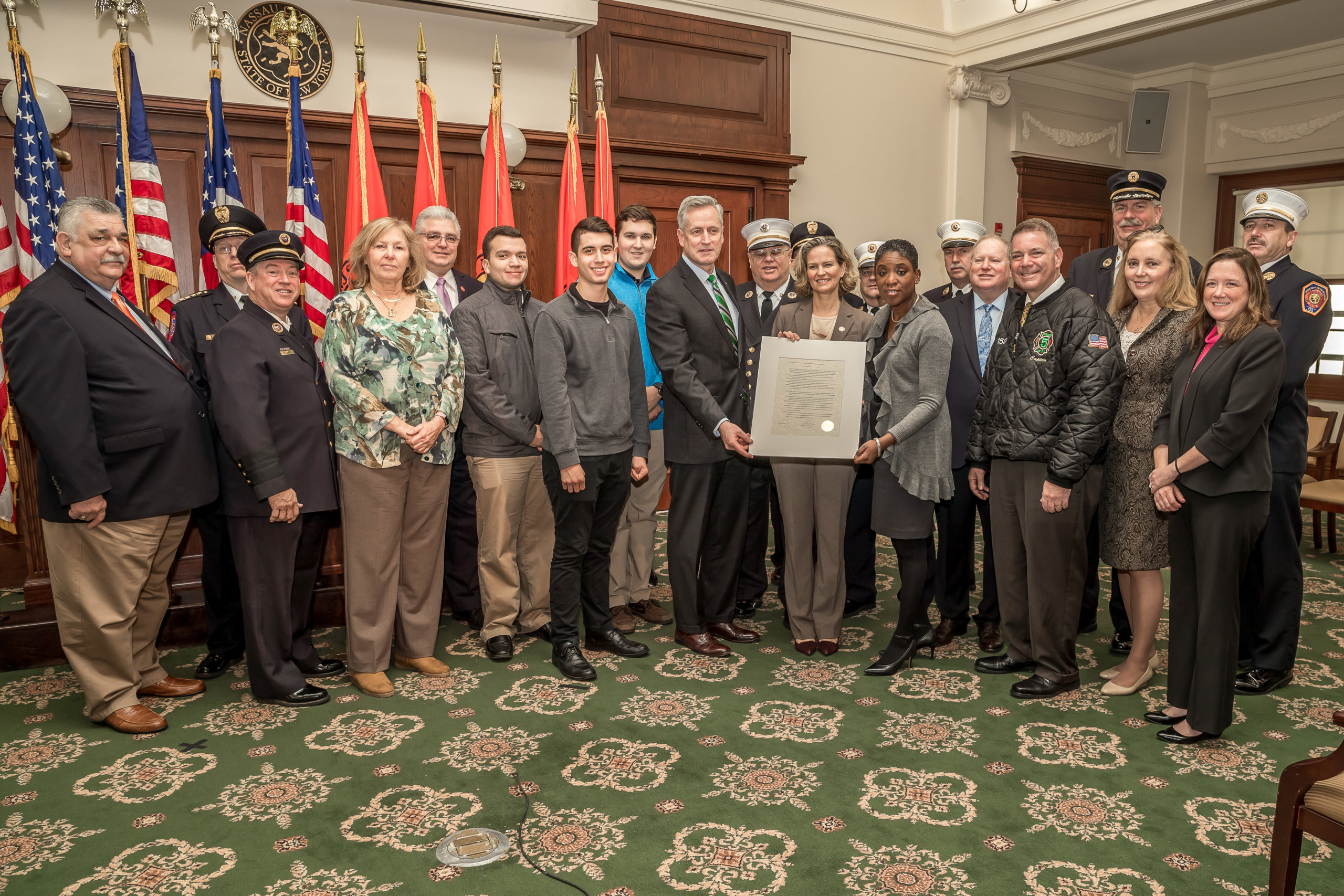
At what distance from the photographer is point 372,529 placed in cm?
324

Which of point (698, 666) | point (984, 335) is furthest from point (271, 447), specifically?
point (984, 335)

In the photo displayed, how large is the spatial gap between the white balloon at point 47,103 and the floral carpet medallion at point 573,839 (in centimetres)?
389

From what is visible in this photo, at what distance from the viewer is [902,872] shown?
86.7 inches

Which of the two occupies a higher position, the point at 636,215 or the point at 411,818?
the point at 636,215

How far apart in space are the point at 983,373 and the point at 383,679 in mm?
2586

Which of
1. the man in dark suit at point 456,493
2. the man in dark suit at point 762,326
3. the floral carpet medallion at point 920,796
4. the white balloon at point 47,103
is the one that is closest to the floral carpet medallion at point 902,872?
the floral carpet medallion at point 920,796

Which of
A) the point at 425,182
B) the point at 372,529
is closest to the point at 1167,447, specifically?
the point at 372,529

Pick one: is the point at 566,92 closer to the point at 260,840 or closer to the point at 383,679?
the point at 383,679

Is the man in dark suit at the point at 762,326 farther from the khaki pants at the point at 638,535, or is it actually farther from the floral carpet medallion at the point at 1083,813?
the floral carpet medallion at the point at 1083,813

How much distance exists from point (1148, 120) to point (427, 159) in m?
6.87

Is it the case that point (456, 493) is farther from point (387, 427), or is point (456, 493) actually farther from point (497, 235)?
point (497, 235)

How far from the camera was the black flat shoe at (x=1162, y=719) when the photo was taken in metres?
2.99

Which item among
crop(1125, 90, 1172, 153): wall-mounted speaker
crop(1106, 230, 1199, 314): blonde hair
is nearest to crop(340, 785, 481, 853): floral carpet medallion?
crop(1106, 230, 1199, 314): blonde hair

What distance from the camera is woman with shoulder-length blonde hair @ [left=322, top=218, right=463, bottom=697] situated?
3125 mm
